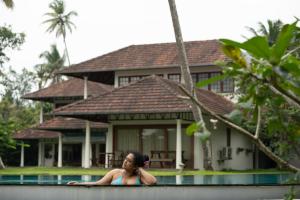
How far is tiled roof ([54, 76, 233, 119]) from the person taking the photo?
20188 mm

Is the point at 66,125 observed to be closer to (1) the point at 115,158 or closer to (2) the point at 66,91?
(2) the point at 66,91

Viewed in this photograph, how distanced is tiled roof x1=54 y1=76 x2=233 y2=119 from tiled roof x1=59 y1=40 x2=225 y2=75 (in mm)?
2639

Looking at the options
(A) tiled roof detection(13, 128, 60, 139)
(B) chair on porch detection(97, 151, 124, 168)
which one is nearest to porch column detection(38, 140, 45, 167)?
(A) tiled roof detection(13, 128, 60, 139)

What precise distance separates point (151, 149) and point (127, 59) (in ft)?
19.4

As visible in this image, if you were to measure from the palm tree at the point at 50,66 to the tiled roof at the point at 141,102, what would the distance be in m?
27.5

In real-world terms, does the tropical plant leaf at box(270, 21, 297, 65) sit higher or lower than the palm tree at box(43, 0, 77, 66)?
lower

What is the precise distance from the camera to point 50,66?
163 ft

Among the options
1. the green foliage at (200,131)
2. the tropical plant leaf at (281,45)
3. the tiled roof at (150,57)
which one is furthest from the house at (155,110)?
the tropical plant leaf at (281,45)

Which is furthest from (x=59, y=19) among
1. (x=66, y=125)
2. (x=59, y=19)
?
(x=66, y=125)

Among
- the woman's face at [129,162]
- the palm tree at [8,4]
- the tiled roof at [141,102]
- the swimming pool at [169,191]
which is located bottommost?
the swimming pool at [169,191]

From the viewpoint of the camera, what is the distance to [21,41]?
35000 millimetres

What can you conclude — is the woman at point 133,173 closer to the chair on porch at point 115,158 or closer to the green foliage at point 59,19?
the chair on porch at point 115,158

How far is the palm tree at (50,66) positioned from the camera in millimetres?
49344

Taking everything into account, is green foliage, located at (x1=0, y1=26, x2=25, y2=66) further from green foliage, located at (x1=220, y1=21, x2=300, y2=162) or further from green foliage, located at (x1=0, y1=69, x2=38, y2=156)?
green foliage, located at (x1=220, y1=21, x2=300, y2=162)
